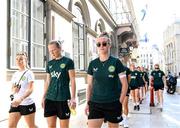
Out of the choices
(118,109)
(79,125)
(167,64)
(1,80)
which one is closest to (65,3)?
(79,125)

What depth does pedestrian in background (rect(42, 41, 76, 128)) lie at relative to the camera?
4551 mm

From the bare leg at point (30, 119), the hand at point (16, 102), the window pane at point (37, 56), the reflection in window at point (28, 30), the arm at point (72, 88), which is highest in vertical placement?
the reflection in window at point (28, 30)

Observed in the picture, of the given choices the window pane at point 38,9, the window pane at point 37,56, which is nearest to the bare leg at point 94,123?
the window pane at point 37,56

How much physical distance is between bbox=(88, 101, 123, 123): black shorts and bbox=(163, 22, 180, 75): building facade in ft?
256

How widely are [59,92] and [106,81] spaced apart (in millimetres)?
777

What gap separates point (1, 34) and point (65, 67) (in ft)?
6.16

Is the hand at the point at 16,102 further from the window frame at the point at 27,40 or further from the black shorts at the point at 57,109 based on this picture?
the window frame at the point at 27,40

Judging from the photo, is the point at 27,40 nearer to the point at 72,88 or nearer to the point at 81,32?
the point at 72,88

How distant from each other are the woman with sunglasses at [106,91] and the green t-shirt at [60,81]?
0.46 m

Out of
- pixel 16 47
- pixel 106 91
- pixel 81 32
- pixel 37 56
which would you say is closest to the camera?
pixel 106 91

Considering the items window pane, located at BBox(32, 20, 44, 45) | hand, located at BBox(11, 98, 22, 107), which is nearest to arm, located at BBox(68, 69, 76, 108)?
hand, located at BBox(11, 98, 22, 107)

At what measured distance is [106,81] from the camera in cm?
419

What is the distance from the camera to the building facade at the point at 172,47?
87875mm

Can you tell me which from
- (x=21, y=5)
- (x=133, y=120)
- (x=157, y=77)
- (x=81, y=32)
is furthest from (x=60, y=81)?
(x=81, y=32)
